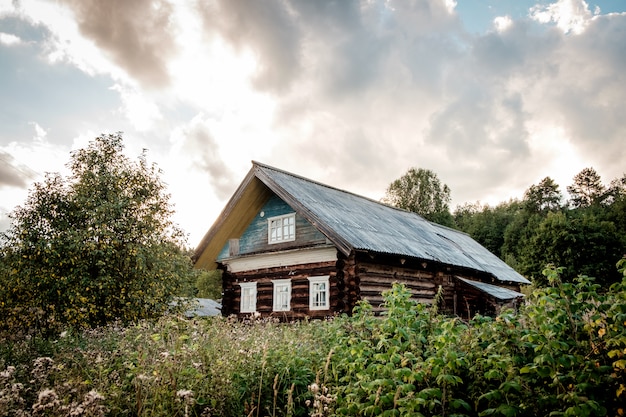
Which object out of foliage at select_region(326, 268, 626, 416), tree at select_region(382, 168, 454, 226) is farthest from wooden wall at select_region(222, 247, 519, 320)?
tree at select_region(382, 168, 454, 226)

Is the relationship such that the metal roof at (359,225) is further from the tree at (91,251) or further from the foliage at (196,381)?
the foliage at (196,381)

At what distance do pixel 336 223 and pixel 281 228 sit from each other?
10.2 feet

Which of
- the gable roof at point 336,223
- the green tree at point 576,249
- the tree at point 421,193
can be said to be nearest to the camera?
the gable roof at point 336,223

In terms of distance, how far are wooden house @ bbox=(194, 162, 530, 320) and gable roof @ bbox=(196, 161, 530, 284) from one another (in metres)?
0.05

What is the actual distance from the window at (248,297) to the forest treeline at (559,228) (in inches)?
505

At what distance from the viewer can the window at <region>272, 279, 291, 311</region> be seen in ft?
53.2

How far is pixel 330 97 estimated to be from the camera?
15086 millimetres

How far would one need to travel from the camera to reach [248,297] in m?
17.9

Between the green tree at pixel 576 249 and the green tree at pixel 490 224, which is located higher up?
the green tree at pixel 490 224

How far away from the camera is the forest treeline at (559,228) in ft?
115

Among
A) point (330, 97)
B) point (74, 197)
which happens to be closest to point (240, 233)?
point (330, 97)

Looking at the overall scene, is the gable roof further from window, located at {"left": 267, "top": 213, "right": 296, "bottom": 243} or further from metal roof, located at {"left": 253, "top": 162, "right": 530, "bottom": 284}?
window, located at {"left": 267, "top": 213, "right": 296, "bottom": 243}

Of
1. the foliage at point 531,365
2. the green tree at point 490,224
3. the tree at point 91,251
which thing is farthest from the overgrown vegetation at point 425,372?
the green tree at point 490,224

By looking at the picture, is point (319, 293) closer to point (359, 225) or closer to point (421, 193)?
point (359, 225)
